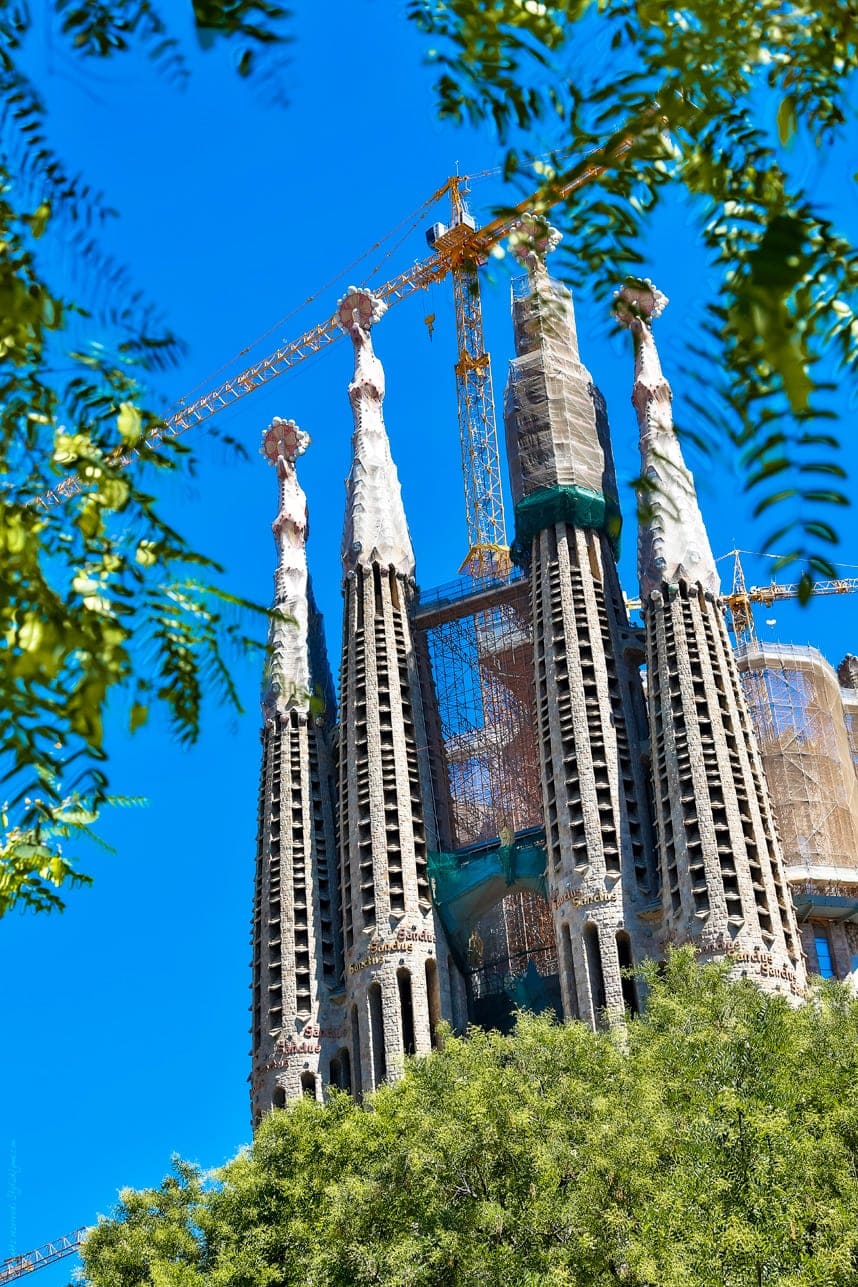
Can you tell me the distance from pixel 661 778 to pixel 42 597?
5129cm

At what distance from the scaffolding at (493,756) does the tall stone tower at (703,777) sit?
7.66 meters

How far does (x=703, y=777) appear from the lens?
5531 centimetres

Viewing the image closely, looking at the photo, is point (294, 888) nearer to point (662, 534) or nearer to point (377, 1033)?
point (377, 1033)

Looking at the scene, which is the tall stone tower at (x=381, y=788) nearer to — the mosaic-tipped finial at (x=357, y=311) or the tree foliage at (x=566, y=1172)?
the mosaic-tipped finial at (x=357, y=311)

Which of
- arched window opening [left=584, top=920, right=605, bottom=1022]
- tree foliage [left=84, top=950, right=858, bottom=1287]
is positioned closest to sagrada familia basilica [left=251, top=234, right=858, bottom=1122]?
arched window opening [left=584, top=920, right=605, bottom=1022]

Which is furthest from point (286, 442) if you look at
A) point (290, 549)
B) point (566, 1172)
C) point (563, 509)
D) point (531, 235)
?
point (531, 235)

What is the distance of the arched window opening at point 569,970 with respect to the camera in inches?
2154

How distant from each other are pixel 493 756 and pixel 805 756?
43.8ft

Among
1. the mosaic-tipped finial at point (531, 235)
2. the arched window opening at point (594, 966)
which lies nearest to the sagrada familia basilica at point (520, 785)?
the arched window opening at point (594, 966)

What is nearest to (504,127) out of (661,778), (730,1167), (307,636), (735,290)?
(735,290)

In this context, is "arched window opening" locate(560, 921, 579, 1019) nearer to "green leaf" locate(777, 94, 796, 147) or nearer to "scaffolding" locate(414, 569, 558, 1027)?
"scaffolding" locate(414, 569, 558, 1027)

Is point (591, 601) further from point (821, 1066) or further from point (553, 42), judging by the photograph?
point (553, 42)

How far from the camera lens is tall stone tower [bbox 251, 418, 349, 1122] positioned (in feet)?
189

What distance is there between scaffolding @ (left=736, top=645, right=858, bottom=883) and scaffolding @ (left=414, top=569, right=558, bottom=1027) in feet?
35.0
